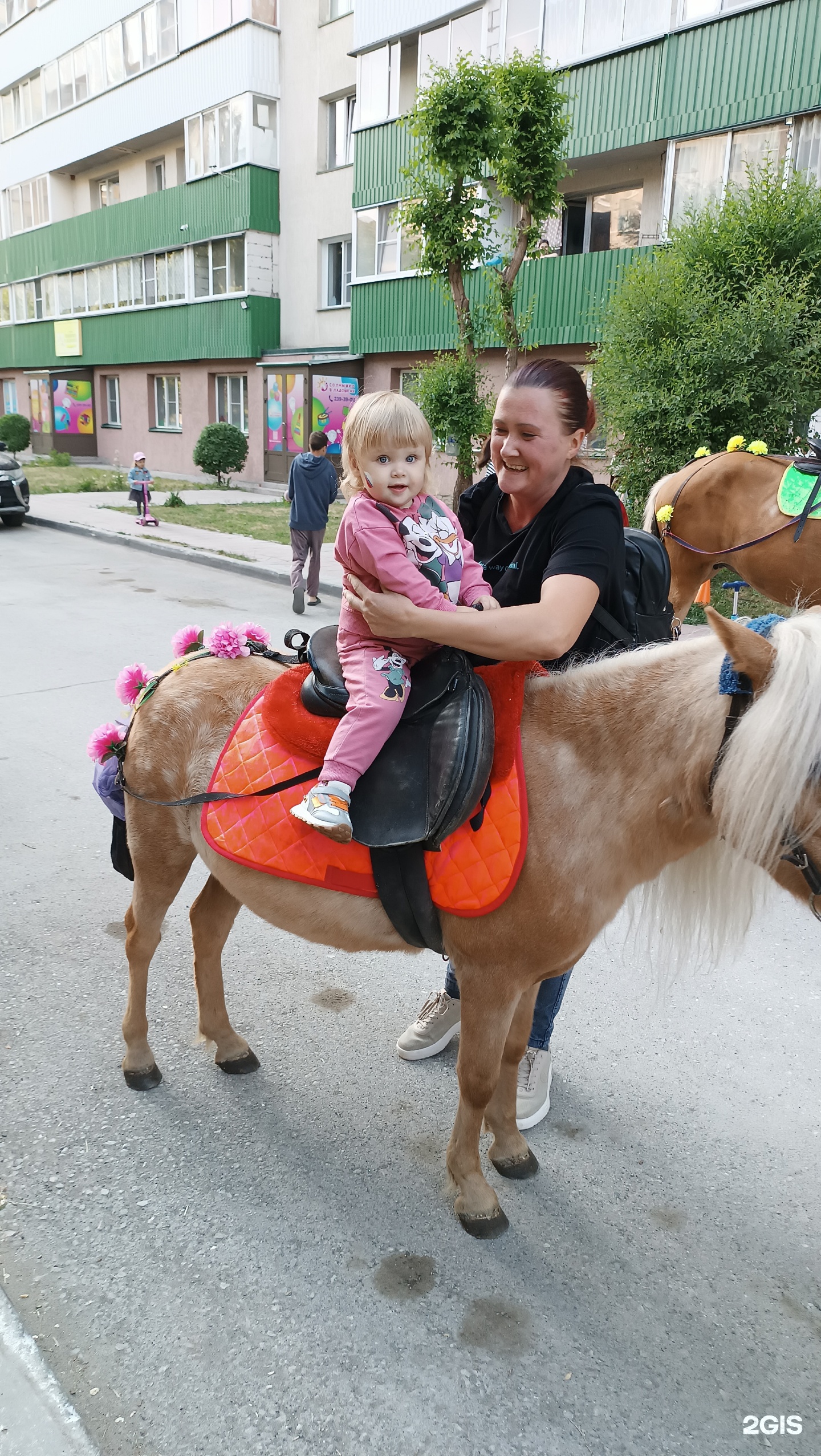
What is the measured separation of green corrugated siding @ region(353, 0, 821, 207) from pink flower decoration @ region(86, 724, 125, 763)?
1545cm

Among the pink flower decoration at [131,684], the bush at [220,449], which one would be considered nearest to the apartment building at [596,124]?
the bush at [220,449]

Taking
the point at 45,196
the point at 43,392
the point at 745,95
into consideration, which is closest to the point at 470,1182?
the point at 745,95

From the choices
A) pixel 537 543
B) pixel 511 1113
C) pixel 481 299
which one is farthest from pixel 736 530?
pixel 481 299

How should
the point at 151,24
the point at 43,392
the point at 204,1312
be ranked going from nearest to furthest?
the point at 204,1312, the point at 151,24, the point at 43,392

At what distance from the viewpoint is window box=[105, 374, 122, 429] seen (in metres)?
32.2

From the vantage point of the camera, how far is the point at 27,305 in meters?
35.8

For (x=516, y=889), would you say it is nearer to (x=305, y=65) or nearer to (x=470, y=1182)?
(x=470, y=1182)

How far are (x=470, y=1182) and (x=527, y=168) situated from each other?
1422 cm

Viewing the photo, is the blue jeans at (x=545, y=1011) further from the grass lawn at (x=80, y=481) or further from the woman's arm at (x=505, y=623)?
the grass lawn at (x=80, y=481)

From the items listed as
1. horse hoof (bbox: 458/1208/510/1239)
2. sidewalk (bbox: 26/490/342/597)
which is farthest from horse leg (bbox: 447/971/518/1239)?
sidewalk (bbox: 26/490/342/597)

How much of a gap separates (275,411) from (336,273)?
3934 millimetres

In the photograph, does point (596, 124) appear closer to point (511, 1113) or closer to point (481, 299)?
point (481, 299)

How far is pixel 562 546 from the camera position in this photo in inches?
86.7

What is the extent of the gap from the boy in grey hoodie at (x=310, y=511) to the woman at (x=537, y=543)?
26.8 feet
